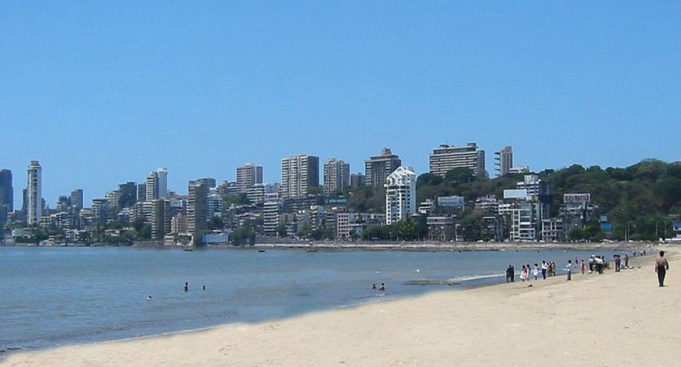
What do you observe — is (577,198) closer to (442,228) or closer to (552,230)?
(552,230)

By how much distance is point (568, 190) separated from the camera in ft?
613

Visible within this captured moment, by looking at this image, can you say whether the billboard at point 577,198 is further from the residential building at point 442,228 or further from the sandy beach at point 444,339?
the sandy beach at point 444,339

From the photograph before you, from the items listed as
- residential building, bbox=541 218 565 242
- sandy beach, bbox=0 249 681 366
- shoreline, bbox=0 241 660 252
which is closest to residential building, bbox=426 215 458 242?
shoreline, bbox=0 241 660 252

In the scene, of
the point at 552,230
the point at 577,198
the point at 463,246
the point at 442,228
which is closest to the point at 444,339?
the point at 463,246

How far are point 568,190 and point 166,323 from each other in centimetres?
16983

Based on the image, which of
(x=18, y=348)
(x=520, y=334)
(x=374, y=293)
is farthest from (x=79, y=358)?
(x=374, y=293)

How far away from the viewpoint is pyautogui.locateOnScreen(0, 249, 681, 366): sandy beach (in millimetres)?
14102

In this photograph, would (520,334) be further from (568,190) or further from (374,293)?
(568,190)

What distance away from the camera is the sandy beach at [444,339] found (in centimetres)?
1410

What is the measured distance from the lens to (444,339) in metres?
16.9

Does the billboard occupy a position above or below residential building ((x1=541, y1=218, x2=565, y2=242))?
above

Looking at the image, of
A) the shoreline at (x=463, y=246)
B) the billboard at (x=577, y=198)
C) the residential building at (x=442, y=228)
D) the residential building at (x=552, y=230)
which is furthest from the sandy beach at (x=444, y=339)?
the residential building at (x=442, y=228)

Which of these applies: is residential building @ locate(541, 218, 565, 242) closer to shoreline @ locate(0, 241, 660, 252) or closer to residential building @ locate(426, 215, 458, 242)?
shoreline @ locate(0, 241, 660, 252)

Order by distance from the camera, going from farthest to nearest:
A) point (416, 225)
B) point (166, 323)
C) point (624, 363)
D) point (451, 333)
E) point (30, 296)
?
point (416, 225), point (30, 296), point (166, 323), point (451, 333), point (624, 363)
